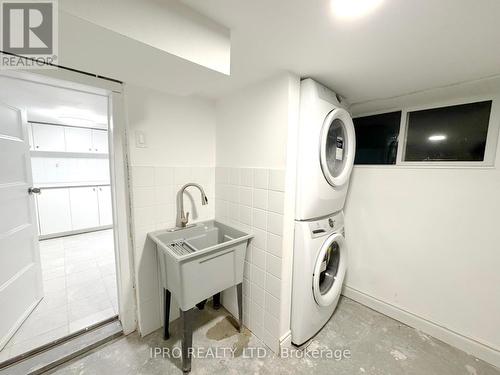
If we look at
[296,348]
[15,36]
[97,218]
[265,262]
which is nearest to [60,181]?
[97,218]

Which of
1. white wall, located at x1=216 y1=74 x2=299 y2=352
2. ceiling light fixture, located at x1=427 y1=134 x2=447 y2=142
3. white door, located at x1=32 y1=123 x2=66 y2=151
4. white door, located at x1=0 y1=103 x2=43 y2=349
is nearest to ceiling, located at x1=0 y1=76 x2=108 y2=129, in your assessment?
white door, located at x1=32 y1=123 x2=66 y2=151

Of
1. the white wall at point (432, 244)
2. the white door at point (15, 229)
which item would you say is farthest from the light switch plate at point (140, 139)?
the white wall at point (432, 244)

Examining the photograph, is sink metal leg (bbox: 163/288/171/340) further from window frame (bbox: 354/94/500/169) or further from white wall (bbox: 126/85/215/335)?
window frame (bbox: 354/94/500/169)

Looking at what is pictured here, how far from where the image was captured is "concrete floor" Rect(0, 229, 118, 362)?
4.78 feet

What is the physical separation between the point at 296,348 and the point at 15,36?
2.14m

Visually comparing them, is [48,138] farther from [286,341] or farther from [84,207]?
[286,341]

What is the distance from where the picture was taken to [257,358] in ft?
4.43

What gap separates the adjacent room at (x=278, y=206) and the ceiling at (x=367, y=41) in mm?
12

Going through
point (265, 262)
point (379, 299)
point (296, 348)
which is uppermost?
point (265, 262)

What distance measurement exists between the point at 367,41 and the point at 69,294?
303 centimetres

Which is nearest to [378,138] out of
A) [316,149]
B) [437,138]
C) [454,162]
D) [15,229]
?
[437,138]

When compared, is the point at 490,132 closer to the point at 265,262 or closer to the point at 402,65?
the point at 402,65

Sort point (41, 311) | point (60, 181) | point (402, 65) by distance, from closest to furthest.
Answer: point (402, 65)
point (41, 311)
point (60, 181)

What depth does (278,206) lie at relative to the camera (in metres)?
1.31
